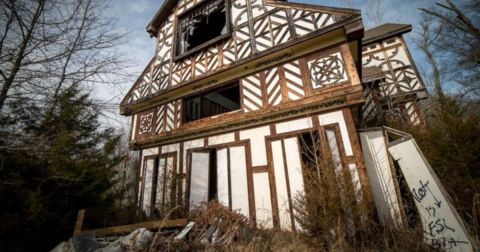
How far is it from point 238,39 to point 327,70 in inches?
117

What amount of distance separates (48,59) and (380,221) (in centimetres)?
666

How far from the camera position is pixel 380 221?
401cm

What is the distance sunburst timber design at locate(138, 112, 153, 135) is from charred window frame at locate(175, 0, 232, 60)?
2.54m

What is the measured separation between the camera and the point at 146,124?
8.16 metres

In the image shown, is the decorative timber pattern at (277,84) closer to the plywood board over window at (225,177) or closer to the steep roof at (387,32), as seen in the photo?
the plywood board over window at (225,177)

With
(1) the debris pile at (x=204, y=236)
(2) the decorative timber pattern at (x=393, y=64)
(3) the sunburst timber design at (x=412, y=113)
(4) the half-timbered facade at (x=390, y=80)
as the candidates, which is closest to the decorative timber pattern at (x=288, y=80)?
(1) the debris pile at (x=204, y=236)

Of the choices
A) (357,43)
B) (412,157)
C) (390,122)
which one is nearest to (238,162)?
(412,157)

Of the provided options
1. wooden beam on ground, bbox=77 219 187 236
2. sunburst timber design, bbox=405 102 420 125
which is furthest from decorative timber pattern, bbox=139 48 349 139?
sunburst timber design, bbox=405 102 420 125

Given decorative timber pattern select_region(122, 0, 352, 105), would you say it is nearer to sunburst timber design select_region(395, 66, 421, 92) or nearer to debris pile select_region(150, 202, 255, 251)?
debris pile select_region(150, 202, 255, 251)

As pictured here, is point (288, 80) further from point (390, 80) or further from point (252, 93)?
point (390, 80)

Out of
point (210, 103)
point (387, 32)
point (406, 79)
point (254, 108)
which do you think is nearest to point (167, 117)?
point (210, 103)

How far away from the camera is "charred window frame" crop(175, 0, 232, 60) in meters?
7.82

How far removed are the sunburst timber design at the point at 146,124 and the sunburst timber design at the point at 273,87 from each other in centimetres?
485

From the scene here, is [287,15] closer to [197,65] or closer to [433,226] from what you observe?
[197,65]
